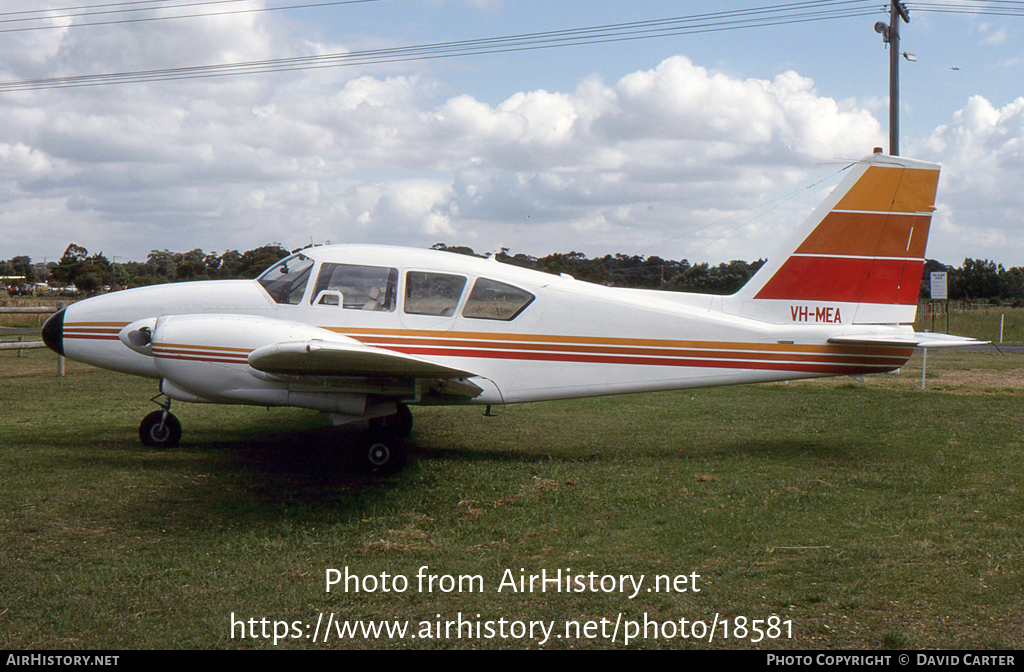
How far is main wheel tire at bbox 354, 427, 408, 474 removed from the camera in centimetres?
723

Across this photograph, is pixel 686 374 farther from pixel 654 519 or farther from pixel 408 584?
pixel 408 584

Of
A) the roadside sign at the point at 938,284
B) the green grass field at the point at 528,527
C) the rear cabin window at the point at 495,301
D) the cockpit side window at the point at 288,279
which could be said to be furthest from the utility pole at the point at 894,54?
the cockpit side window at the point at 288,279

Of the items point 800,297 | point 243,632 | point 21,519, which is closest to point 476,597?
point 243,632

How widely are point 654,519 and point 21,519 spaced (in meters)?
4.91

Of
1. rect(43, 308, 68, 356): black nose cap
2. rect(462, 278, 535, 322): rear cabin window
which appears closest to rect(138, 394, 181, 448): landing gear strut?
rect(43, 308, 68, 356): black nose cap

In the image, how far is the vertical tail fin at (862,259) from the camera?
822 centimetres

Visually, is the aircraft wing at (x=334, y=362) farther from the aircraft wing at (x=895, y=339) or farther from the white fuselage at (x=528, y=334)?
the aircraft wing at (x=895, y=339)

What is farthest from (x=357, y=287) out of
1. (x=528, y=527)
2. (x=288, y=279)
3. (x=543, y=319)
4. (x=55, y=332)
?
(x=55, y=332)

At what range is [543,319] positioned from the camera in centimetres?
774

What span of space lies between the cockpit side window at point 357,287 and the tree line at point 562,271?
1.33m

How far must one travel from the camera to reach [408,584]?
4465 mm

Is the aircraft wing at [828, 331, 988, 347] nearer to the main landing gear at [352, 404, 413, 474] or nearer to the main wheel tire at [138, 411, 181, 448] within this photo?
the main landing gear at [352, 404, 413, 474]

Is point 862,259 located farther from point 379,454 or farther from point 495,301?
point 379,454

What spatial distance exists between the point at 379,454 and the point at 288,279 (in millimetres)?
2129
